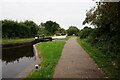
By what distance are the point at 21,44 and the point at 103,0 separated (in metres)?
22.2

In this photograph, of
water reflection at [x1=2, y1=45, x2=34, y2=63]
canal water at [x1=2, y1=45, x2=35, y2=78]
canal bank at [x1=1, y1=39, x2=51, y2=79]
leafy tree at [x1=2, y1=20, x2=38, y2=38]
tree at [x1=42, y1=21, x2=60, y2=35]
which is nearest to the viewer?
canal bank at [x1=1, y1=39, x2=51, y2=79]

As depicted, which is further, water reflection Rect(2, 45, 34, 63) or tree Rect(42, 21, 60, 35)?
tree Rect(42, 21, 60, 35)

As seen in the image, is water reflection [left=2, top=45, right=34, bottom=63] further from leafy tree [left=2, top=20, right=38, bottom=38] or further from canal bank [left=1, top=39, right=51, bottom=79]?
leafy tree [left=2, top=20, right=38, bottom=38]

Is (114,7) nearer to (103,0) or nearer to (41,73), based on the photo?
(103,0)

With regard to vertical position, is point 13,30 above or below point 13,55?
above

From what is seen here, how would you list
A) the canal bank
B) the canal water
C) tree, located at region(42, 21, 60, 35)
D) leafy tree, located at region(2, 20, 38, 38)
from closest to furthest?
the canal bank < the canal water < leafy tree, located at region(2, 20, 38, 38) < tree, located at region(42, 21, 60, 35)

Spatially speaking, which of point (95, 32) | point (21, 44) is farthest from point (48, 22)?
point (95, 32)

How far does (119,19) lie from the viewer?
392 inches

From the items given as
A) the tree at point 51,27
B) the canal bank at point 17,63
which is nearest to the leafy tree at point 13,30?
the canal bank at point 17,63

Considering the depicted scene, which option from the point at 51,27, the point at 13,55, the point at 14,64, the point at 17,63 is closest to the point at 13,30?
the point at 13,55

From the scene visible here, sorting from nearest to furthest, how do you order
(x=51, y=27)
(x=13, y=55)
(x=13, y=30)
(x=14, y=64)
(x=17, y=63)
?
(x=14, y=64)
(x=17, y=63)
(x=13, y=55)
(x=13, y=30)
(x=51, y=27)

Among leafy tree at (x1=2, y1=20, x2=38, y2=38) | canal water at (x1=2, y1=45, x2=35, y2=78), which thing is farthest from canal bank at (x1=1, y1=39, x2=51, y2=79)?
leafy tree at (x1=2, y1=20, x2=38, y2=38)

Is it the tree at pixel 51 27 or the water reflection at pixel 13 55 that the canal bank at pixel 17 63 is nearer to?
the water reflection at pixel 13 55

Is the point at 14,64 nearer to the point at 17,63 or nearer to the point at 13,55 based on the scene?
the point at 17,63
